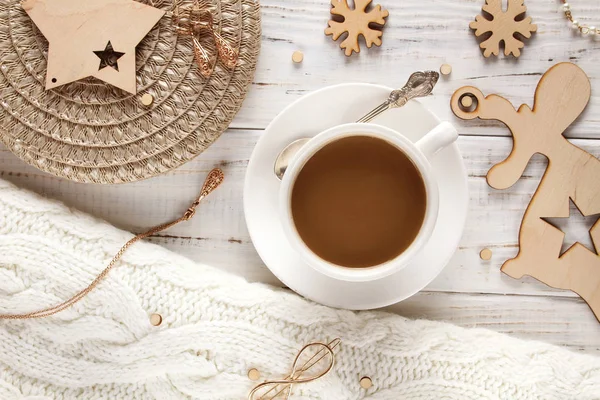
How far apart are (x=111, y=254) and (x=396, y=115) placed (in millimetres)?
454

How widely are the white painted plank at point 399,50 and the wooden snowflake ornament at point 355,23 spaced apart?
0.05ft

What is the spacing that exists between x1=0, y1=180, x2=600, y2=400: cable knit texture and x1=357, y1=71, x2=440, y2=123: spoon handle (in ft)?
0.97

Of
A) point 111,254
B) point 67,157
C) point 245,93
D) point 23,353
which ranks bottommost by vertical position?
point 23,353

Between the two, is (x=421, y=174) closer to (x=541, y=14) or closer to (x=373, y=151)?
(x=373, y=151)

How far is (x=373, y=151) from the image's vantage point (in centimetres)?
71

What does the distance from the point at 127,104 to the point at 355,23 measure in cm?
35

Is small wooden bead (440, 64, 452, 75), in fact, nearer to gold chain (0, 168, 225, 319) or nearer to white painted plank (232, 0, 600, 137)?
white painted plank (232, 0, 600, 137)

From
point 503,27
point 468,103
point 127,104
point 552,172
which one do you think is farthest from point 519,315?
point 127,104

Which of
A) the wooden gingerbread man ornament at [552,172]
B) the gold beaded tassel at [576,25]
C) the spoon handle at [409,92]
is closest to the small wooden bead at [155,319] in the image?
the spoon handle at [409,92]

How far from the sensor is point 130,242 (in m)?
0.84

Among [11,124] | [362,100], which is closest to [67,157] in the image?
[11,124]

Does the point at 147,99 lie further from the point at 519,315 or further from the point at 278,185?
the point at 519,315

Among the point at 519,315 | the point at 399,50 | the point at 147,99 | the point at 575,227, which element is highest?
the point at 399,50

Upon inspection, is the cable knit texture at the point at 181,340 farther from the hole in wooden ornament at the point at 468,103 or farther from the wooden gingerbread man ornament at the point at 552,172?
the hole in wooden ornament at the point at 468,103
